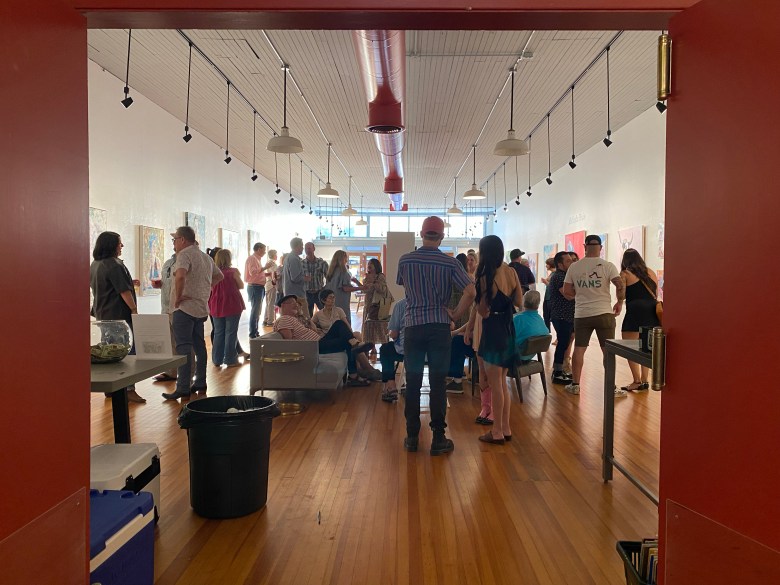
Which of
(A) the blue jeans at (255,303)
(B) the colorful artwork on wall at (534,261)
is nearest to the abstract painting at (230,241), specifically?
(A) the blue jeans at (255,303)

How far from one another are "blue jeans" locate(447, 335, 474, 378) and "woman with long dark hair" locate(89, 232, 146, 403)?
10.0 feet

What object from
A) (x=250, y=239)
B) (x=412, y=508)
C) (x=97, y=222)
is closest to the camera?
(x=412, y=508)

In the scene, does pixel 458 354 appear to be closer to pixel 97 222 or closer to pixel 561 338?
pixel 561 338

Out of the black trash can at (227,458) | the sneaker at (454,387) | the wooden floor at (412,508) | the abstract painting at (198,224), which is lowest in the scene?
the wooden floor at (412,508)

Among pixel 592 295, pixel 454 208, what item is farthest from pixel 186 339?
A: pixel 454 208

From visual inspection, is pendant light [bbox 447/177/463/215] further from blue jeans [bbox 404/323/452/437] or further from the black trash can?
the black trash can

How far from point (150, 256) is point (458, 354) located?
5.48m

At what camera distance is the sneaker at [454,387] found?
233 inches

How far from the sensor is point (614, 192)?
10023 millimetres

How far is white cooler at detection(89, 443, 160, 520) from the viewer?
2.30 m

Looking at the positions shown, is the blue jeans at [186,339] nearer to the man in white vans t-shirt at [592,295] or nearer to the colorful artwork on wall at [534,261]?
the man in white vans t-shirt at [592,295]

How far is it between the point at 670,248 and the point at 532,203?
52.8ft

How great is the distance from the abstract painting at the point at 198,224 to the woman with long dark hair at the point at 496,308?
25.3ft

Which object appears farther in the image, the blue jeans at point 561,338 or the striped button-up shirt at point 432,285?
the blue jeans at point 561,338
